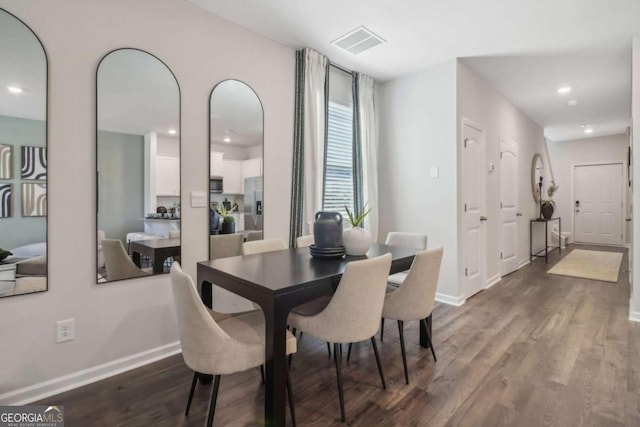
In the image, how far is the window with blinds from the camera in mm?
3678

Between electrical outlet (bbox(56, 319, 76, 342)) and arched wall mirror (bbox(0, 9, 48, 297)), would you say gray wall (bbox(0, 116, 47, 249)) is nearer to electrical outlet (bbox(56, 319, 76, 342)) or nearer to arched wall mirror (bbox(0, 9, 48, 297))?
arched wall mirror (bbox(0, 9, 48, 297))

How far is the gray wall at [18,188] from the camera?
1.73 m

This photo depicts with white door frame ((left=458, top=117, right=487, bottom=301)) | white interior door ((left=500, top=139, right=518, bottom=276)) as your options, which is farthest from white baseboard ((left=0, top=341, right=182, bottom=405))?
white interior door ((left=500, top=139, right=518, bottom=276))

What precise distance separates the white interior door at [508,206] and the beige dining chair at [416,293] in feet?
10.3

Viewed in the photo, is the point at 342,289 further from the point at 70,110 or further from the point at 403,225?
the point at 403,225

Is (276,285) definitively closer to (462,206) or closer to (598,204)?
(462,206)

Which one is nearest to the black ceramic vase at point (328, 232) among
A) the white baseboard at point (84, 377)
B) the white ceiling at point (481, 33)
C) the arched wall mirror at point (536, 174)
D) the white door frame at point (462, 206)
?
the white baseboard at point (84, 377)

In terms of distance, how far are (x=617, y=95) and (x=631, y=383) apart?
14.7ft

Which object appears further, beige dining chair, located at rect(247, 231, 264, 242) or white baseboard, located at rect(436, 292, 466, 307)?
white baseboard, located at rect(436, 292, 466, 307)

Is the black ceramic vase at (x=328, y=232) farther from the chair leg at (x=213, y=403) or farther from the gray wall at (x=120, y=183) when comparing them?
→ the gray wall at (x=120, y=183)

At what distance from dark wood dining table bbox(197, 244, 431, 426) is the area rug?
14.0ft

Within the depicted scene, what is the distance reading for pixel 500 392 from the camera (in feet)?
6.22

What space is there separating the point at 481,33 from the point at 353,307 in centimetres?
281

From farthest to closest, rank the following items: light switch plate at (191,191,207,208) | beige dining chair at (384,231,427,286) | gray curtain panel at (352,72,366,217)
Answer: gray curtain panel at (352,72,366,217) → beige dining chair at (384,231,427,286) → light switch plate at (191,191,207,208)
